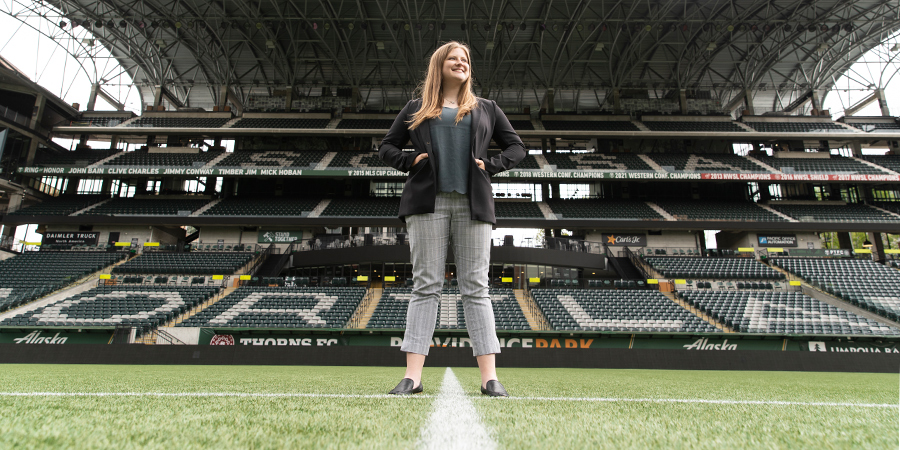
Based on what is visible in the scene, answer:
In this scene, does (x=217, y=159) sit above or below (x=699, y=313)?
above

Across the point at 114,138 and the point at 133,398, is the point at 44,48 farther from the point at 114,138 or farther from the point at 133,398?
the point at 133,398

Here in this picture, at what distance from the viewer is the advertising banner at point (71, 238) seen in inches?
945

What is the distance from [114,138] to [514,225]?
27483 mm

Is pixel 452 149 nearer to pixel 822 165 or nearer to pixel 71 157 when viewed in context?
pixel 822 165

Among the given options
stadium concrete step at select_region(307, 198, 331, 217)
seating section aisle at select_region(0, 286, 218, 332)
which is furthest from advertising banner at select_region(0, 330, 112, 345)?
stadium concrete step at select_region(307, 198, 331, 217)

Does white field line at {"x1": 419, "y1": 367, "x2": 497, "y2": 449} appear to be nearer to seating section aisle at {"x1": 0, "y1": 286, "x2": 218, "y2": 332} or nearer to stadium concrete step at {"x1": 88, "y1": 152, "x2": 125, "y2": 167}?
seating section aisle at {"x1": 0, "y1": 286, "x2": 218, "y2": 332}

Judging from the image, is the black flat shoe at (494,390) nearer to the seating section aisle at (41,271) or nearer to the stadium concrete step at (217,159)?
the seating section aisle at (41,271)

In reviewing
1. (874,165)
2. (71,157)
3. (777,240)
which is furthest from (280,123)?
(874,165)

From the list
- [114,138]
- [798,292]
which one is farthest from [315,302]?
[114,138]

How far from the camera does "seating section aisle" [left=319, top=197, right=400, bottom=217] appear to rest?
79.9 feet

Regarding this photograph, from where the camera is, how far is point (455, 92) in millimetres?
2447

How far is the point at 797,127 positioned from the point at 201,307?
117 feet

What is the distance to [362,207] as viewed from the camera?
999 inches

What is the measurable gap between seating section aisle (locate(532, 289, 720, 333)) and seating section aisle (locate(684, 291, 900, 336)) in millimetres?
1137
